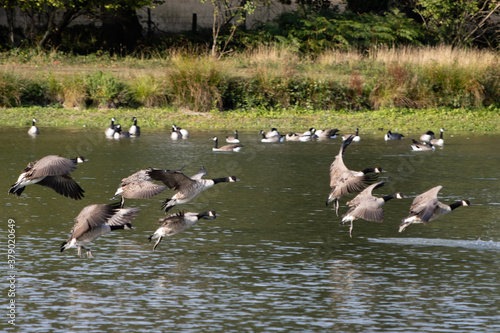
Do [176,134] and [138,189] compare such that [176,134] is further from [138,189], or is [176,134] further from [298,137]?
[138,189]

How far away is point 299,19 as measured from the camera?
42844mm

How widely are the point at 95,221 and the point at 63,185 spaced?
6.84 feet

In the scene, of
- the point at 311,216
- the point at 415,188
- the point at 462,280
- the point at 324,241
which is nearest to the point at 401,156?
the point at 415,188

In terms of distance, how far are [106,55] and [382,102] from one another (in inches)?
563

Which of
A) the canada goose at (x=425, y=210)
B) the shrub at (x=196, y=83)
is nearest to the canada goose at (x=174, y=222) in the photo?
the canada goose at (x=425, y=210)

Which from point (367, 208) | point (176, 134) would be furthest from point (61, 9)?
point (367, 208)

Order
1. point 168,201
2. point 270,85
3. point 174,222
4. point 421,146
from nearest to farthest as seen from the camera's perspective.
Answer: point 174,222 < point 168,201 < point 421,146 < point 270,85

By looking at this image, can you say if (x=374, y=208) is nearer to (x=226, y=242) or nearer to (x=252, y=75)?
(x=226, y=242)

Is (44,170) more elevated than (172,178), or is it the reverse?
(44,170)

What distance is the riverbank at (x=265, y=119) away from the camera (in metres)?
27.7

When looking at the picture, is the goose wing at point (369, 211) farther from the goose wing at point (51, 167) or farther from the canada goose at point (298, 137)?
the canada goose at point (298, 137)

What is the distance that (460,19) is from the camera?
43156mm

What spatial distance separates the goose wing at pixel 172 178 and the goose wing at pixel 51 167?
1.17 m

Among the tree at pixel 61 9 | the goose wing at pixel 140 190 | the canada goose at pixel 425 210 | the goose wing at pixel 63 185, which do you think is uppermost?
the tree at pixel 61 9
